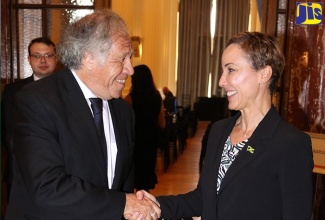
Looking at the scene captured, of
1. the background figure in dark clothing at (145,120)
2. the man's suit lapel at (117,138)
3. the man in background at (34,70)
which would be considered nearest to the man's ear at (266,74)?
the man's suit lapel at (117,138)

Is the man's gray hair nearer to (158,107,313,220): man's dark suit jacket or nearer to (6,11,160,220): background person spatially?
(6,11,160,220): background person

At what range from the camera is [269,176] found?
196 centimetres

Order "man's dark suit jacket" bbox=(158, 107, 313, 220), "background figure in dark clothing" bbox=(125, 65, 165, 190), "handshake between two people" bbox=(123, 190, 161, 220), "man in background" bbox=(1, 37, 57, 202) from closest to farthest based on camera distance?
"man's dark suit jacket" bbox=(158, 107, 313, 220), "handshake between two people" bbox=(123, 190, 161, 220), "man in background" bbox=(1, 37, 57, 202), "background figure in dark clothing" bbox=(125, 65, 165, 190)

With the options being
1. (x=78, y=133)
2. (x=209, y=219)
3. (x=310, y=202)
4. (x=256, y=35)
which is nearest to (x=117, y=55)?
(x=78, y=133)

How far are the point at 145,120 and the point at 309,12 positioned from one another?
7.31 feet

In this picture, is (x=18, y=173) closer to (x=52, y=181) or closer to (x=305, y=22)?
(x=52, y=181)

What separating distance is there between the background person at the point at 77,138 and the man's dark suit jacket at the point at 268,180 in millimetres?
383

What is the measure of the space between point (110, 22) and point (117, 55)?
15 centimetres

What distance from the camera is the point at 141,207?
216cm

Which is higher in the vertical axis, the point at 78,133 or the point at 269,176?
the point at 78,133

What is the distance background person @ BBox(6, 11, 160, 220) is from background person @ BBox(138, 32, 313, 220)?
24 cm

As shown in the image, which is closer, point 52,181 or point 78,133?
point 52,181

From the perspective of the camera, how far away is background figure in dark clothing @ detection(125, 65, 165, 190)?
552cm

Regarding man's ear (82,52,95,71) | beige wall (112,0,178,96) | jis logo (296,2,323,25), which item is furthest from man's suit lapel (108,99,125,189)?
beige wall (112,0,178,96)
